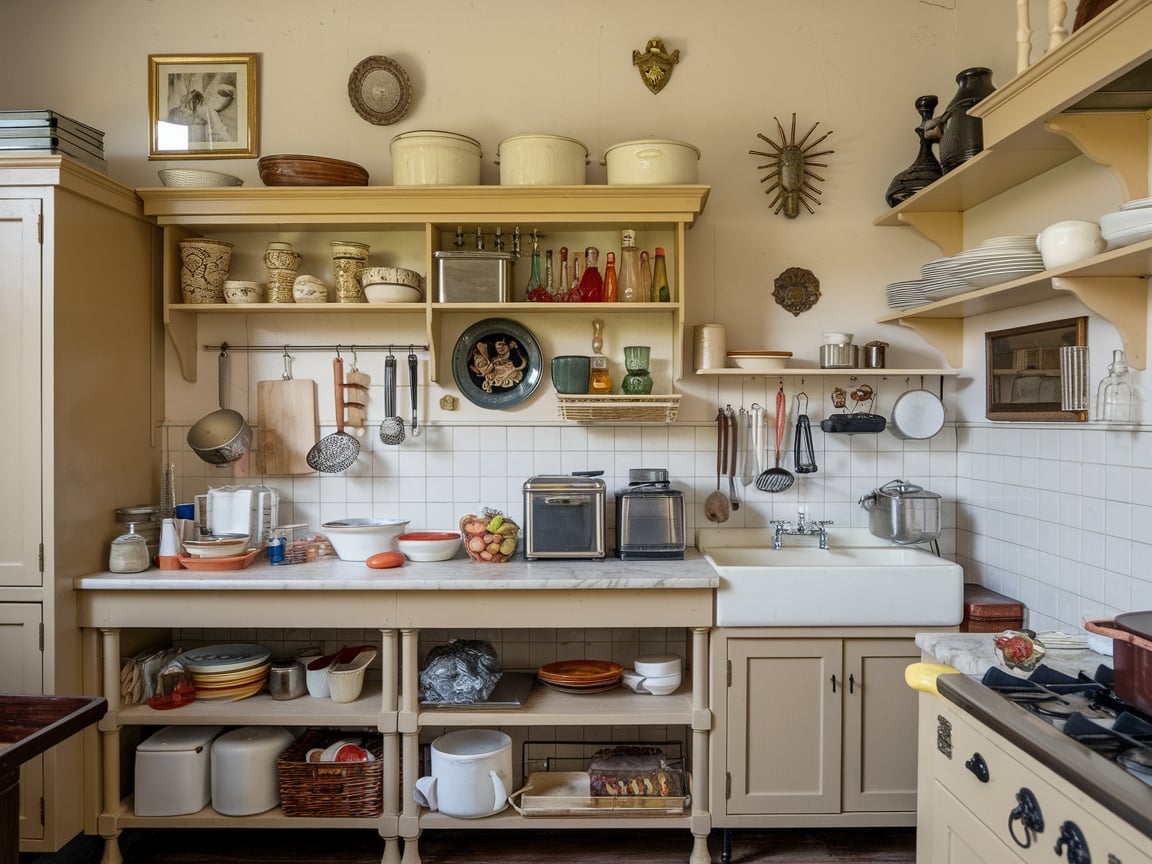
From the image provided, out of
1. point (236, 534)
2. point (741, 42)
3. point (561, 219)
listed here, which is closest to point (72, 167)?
point (236, 534)

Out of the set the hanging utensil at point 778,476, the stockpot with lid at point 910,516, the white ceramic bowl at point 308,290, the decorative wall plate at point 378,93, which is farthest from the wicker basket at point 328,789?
the decorative wall plate at point 378,93

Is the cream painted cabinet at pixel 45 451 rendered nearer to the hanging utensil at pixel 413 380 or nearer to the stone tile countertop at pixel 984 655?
the hanging utensil at pixel 413 380

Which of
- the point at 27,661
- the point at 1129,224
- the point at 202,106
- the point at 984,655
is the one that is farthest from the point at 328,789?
the point at 1129,224

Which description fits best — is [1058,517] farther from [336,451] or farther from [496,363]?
[336,451]

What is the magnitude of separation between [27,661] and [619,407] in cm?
197

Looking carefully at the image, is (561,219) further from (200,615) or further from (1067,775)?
(1067,775)

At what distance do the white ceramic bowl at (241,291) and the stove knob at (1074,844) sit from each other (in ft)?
8.77

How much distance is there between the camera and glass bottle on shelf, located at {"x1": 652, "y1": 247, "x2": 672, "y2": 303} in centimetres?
282

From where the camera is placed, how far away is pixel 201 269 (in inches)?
110

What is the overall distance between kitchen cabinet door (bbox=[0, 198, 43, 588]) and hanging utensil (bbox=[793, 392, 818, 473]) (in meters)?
2.47

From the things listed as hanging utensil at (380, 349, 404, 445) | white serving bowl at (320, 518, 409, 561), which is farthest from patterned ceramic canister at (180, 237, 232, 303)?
white serving bowl at (320, 518, 409, 561)

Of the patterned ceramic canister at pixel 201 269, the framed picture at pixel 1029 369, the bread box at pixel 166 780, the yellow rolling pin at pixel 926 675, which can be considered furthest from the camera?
the patterned ceramic canister at pixel 201 269

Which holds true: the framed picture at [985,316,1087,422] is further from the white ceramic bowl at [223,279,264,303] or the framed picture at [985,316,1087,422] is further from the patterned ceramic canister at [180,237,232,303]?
the patterned ceramic canister at [180,237,232,303]

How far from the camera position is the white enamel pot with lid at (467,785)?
2.41m
